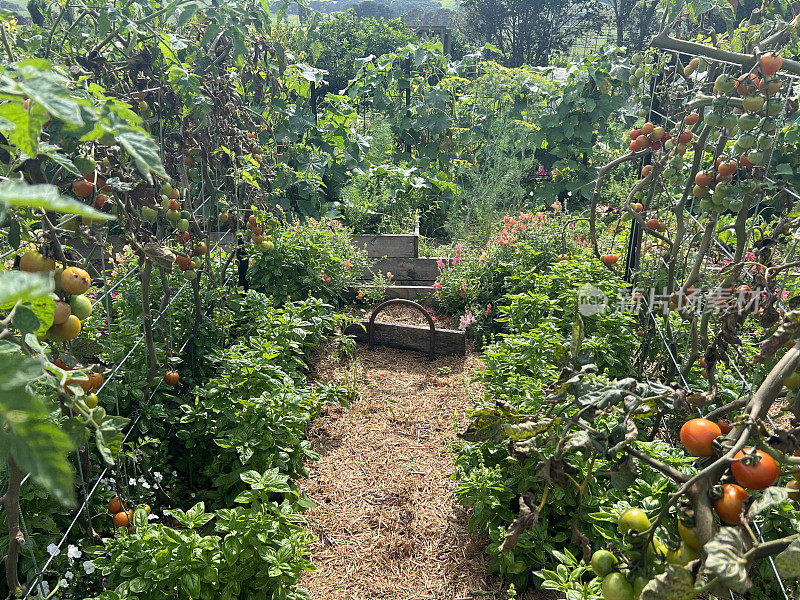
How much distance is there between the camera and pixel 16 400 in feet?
1.92

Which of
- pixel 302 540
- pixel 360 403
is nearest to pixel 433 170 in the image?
pixel 360 403

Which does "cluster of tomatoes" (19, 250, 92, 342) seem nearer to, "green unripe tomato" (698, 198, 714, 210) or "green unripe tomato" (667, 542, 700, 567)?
"green unripe tomato" (667, 542, 700, 567)

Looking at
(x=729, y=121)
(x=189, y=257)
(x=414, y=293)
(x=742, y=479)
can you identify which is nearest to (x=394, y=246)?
(x=414, y=293)

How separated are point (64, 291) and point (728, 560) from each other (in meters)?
1.73

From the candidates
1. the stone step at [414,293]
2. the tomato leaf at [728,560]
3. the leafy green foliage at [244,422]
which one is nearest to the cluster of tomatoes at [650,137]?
the stone step at [414,293]

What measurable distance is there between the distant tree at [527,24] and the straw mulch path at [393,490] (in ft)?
53.3

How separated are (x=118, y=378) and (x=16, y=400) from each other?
2.38 m

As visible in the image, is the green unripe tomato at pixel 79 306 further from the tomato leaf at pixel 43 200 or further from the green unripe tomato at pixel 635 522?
the green unripe tomato at pixel 635 522

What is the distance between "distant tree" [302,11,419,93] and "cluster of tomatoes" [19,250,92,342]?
1242 centimetres

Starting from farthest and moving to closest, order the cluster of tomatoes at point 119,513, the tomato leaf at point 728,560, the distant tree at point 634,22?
the distant tree at point 634,22, the cluster of tomatoes at point 119,513, the tomato leaf at point 728,560

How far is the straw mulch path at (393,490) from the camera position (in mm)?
2457

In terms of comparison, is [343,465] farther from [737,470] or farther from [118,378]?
[737,470]

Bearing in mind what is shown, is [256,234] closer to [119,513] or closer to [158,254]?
[158,254]

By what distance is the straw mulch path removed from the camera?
8.06ft
